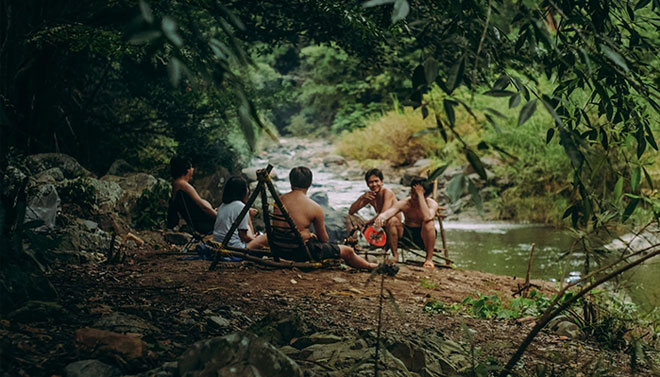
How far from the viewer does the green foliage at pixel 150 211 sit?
6.87 meters

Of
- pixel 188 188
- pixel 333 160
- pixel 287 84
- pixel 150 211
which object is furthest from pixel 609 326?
pixel 333 160

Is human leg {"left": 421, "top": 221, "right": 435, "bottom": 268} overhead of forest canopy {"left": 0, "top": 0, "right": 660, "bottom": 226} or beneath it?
beneath

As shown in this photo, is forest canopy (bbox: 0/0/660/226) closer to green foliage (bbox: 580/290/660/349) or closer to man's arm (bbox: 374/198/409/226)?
green foliage (bbox: 580/290/660/349)

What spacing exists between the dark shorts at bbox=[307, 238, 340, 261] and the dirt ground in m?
0.14

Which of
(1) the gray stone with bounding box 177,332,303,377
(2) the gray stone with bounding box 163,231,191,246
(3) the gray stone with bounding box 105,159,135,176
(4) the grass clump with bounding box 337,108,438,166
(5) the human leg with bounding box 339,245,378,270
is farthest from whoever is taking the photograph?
(4) the grass clump with bounding box 337,108,438,166

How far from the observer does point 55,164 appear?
22.6ft

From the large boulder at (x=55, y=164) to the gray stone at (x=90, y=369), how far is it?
17.4 feet

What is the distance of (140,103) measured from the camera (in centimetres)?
1030

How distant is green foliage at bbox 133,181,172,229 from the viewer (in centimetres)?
687

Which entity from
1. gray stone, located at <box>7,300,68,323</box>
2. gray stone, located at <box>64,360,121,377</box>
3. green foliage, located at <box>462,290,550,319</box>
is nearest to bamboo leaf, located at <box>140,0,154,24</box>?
gray stone, located at <box>64,360,121,377</box>

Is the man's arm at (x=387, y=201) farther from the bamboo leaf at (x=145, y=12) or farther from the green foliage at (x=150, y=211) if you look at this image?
the bamboo leaf at (x=145, y=12)

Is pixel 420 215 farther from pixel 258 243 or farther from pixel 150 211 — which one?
pixel 150 211

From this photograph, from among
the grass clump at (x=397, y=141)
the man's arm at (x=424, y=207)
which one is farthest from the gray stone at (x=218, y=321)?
the grass clump at (x=397, y=141)

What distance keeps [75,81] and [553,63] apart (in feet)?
27.5
